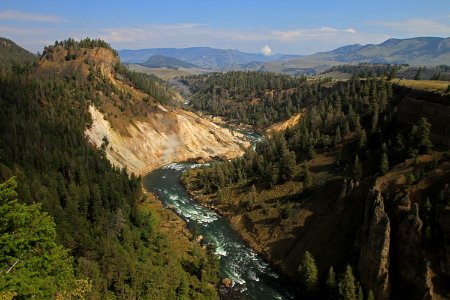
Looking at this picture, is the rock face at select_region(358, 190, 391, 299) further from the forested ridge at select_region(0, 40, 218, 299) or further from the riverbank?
the forested ridge at select_region(0, 40, 218, 299)

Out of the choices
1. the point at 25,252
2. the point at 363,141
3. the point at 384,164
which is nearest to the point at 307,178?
the point at 363,141

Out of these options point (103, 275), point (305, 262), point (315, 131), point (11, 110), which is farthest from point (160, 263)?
point (11, 110)

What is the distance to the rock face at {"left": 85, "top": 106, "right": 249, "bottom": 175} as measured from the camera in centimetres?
12500

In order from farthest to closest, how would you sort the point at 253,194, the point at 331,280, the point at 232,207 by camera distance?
the point at 232,207 < the point at 253,194 < the point at 331,280

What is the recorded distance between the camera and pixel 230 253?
73.2m

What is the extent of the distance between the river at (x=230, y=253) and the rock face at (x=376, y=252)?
38.4 feet

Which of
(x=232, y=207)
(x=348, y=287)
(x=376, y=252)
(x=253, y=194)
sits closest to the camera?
(x=348, y=287)

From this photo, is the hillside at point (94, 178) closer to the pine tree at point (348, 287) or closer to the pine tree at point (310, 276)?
the pine tree at point (310, 276)

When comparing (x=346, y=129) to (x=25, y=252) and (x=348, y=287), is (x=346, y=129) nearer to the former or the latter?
(x=348, y=287)

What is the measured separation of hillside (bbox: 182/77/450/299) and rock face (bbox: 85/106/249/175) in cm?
2371

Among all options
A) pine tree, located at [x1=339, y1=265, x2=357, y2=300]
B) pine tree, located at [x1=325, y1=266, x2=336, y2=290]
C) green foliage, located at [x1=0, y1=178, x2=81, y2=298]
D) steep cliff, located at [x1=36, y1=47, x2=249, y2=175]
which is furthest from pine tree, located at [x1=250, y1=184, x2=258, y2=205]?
green foliage, located at [x1=0, y1=178, x2=81, y2=298]

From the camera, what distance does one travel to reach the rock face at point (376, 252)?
175ft

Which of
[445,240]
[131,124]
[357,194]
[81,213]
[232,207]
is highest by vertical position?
[445,240]

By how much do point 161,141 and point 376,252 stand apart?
9964cm
